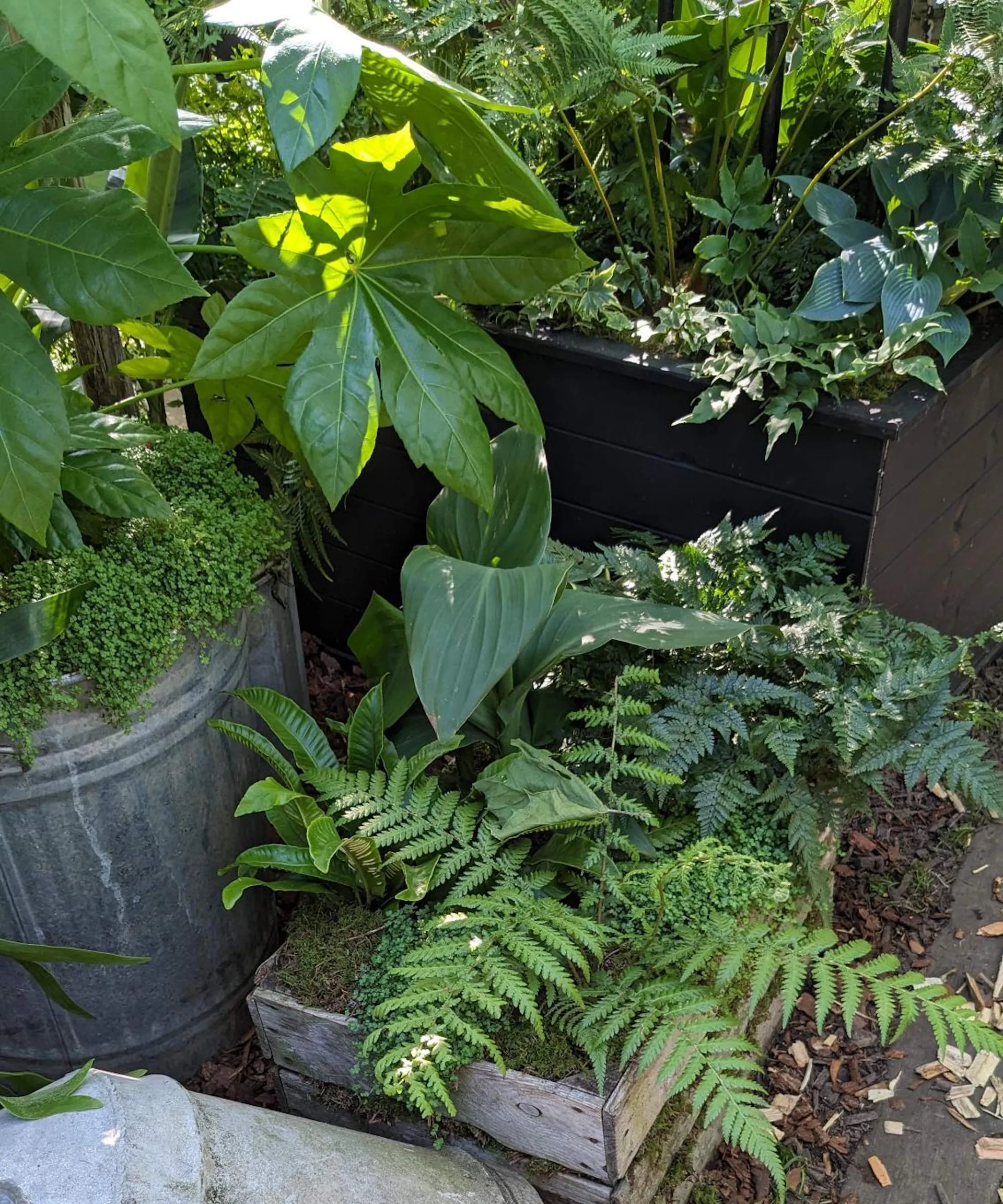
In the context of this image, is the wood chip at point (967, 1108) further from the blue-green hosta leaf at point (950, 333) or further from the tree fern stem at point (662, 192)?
the tree fern stem at point (662, 192)

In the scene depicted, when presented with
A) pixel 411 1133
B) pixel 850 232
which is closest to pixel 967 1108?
pixel 411 1133

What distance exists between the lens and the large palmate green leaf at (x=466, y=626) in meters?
1.79

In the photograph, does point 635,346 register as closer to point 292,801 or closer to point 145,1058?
point 292,801

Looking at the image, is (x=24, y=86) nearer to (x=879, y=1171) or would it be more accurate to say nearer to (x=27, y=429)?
(x=27, y=429)

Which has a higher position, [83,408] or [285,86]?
[285,86]

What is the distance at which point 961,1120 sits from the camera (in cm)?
206

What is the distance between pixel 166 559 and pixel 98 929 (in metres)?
0.62

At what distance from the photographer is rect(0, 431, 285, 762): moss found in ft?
5.48

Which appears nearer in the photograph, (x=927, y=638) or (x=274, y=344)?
(x=274, y=344)

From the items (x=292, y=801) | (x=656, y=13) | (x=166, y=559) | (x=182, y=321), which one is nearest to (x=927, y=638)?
(x=292, y=801)

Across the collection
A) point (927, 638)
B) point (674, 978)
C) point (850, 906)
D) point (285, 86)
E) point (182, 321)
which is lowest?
point (850, 906)

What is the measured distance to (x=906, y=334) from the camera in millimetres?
2088

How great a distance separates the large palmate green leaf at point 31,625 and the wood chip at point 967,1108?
175 centimetres

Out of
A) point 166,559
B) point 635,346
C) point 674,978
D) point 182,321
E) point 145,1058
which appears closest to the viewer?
point 674,978
